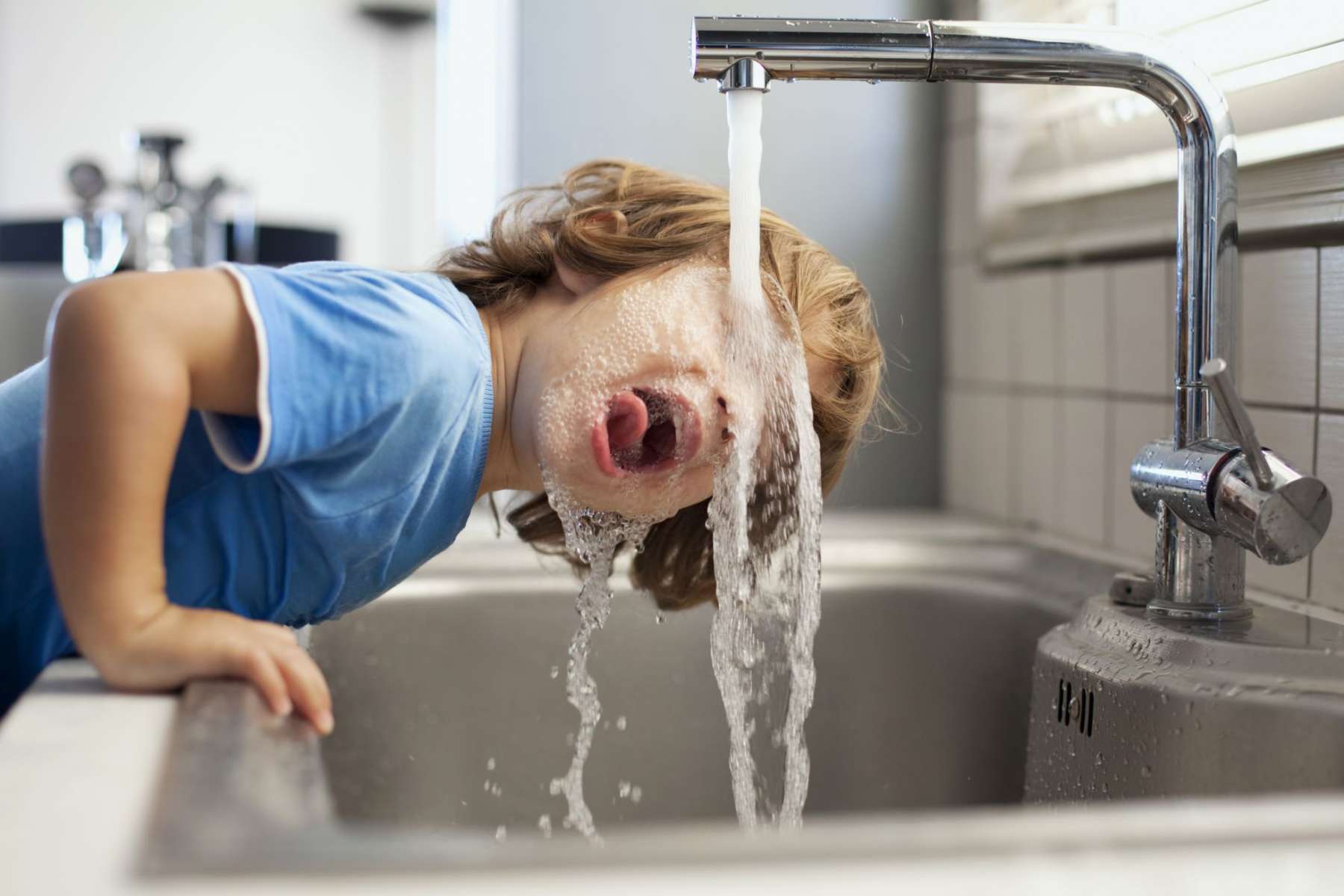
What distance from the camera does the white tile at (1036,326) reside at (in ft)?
3.75

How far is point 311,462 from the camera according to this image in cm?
64

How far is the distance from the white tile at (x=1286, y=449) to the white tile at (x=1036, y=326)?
0.29 metres

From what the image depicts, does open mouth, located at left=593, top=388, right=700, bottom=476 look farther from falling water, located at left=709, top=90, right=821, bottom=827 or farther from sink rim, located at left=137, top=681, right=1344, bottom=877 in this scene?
sink rim, located at left=137, top=681, right=1344, bottom=877

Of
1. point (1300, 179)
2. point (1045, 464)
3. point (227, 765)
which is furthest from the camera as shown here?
point (1045, 464)

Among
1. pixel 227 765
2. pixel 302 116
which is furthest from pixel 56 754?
pixel 302 116

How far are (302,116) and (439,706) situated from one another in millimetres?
1571

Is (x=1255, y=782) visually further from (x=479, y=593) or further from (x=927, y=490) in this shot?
(x=927, y=490)

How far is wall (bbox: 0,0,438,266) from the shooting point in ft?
7.22

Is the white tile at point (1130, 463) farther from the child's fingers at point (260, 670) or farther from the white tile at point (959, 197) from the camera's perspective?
the child's fingers at point (260, 670)

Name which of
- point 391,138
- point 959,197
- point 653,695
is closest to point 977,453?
point 959,197

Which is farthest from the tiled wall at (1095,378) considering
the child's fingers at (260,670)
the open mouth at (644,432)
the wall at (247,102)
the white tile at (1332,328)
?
the wall at (247,102)

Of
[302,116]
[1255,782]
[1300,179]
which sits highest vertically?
[302,116]

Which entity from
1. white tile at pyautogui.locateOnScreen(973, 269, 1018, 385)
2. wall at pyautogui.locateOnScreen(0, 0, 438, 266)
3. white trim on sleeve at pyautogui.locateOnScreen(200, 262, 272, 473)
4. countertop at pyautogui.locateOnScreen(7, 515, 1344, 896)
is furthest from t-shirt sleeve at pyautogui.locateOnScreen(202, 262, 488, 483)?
wall at pyautogui.locateOnScreen(0, 0, 438, 266)

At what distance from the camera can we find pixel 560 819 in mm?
909
